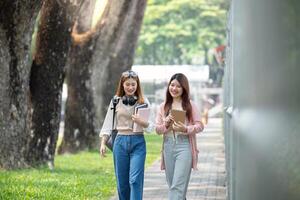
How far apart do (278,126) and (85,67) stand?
20.3 metres

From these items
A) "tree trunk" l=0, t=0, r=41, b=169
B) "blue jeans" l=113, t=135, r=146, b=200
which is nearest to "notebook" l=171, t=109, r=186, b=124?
"blue jeans" l=113, t=135, r=146, b=200

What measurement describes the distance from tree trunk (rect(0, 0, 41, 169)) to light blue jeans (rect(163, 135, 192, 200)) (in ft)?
22.5

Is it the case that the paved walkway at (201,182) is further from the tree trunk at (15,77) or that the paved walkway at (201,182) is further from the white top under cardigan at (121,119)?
the white top under cardigan at (121,119)

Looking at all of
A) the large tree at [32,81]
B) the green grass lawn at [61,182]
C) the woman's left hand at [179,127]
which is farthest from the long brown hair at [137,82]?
the large tree at [32,81]

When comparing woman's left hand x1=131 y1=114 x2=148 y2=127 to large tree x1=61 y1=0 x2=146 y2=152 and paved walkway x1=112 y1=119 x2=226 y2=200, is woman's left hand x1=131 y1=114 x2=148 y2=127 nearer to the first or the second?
paved walkway x1=112 y1=119 x2=226 y2=200

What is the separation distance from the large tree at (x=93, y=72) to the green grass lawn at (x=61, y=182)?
438cm

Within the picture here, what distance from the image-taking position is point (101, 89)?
26.7 meters

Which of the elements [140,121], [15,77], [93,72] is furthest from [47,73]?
[140,121]

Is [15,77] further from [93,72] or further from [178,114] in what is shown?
[93,72]

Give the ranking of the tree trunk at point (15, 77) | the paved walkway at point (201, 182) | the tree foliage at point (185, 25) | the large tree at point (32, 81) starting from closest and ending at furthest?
the paved walkway at point (201, 182) < the tree trunk at point (15, 77) < the large tree at point (32, 81) < the tree foliage at point (185, 25)

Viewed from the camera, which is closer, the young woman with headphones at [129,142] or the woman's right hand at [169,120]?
the woman's right hand at [169,120]

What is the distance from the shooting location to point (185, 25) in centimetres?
6694

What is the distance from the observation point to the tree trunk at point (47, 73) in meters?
18.0

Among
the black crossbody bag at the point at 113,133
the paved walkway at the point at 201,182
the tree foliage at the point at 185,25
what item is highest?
the tree foliage at the point at 185,25
